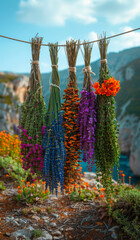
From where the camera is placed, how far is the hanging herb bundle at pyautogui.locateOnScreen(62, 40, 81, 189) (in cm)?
230

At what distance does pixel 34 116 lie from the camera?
2322 mm

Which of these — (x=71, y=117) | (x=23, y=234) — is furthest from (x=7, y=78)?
(x=71, y=117)

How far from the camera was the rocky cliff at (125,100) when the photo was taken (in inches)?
832

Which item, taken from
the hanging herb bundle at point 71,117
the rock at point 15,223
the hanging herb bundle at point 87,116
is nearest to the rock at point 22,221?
the rock at point 15,223

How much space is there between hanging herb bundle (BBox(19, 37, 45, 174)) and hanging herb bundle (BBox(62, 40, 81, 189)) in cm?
27

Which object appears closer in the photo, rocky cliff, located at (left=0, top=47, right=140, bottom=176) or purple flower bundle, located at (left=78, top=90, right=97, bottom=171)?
purple flower bundle, located at (left=78, top=90, right=97, bottom=171)

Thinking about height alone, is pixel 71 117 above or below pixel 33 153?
above

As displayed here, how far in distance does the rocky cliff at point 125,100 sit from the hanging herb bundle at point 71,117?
A: 2.34m

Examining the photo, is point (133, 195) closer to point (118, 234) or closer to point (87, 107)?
point (118, 234)

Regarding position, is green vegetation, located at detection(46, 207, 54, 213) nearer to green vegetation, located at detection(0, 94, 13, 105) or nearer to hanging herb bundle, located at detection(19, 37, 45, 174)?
hanging herb bundle, located at detection(19, 37, 45, 174)

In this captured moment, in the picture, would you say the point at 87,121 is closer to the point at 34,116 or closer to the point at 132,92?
the point at 34,116

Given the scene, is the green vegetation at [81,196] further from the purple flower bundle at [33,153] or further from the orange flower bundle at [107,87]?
the orange flower bundle at [107,87]

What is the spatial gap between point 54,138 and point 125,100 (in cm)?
3868

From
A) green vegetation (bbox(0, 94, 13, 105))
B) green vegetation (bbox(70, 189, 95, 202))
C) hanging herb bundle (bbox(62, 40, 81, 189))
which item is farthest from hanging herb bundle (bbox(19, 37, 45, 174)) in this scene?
green vegetation (bbox(0, 94, 13, 105))
